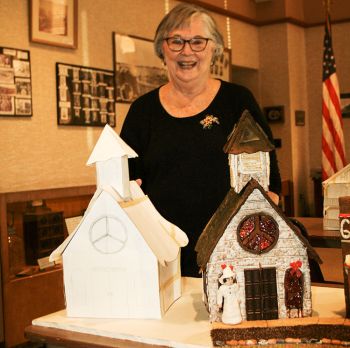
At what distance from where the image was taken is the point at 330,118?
6.20m

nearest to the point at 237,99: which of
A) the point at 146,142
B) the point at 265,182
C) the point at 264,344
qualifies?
the point at 146,142

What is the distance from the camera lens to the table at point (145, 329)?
118cm

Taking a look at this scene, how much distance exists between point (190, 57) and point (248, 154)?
0.78 metres

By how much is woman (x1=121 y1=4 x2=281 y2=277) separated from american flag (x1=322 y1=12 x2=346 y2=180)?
4.35 m

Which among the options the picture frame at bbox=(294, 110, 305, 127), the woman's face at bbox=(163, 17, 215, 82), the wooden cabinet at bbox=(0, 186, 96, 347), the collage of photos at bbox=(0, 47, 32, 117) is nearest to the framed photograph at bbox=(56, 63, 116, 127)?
the collage of photos at bbox=(0, 47, 32, 117)

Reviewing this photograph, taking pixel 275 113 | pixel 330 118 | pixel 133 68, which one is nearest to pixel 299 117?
pixel 275 113

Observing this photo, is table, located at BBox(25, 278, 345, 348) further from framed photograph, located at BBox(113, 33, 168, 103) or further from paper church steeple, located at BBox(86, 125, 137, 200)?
framed photograph, located at BBox(113, 33, 168, 103)

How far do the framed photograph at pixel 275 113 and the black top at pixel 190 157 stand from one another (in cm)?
515

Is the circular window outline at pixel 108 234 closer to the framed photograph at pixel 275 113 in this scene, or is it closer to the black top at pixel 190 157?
the black top at pixel 190 157

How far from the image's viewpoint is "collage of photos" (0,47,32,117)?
3.53 m

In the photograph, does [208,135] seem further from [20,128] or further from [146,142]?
[20,128]

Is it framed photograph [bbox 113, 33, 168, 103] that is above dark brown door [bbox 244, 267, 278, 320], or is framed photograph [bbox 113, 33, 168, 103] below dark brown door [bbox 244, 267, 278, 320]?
above

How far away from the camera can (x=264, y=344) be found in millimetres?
1120

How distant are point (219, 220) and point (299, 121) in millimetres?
6242
